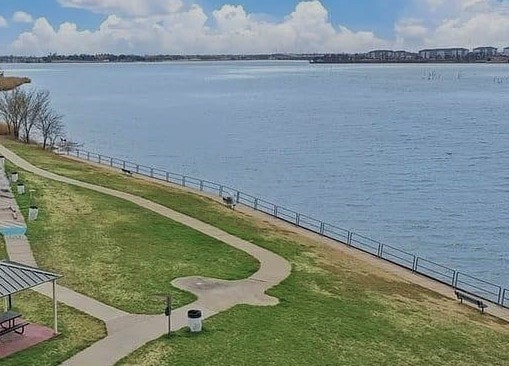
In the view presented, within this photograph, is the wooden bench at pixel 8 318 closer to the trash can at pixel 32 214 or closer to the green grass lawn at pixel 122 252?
the green grass lawn at pixel 122 252

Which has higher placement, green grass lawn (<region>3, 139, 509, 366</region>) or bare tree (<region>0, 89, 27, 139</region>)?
bare tree (<region>0, 89, 27, 139</region>)

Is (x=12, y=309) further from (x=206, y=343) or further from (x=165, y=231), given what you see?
(x=165, y=231)

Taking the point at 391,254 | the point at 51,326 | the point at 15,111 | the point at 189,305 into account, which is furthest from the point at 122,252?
the point at 15,111

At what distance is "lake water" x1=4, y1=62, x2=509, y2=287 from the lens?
42219 millimetres

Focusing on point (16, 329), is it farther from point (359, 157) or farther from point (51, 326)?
point (359, 157)

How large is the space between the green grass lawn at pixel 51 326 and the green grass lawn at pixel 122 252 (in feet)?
4.63

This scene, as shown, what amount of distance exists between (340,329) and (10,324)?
9022mm

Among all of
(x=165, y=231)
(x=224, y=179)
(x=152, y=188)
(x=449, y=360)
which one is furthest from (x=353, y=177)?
(x=449, y=360)

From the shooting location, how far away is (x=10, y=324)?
54.0ft

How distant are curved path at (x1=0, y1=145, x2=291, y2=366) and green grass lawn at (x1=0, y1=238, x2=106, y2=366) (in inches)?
11.8

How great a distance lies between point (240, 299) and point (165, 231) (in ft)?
30.8

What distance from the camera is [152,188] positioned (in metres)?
42.8

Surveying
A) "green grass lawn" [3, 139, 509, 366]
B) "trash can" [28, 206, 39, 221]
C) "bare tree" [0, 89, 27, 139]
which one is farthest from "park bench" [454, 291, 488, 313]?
"bare tree" [0, 89, 27, 139]

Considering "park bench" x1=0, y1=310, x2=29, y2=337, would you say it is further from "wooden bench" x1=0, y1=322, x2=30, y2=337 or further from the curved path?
the curved path
